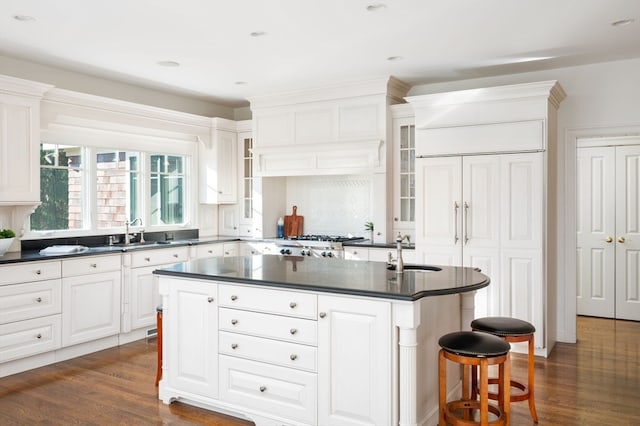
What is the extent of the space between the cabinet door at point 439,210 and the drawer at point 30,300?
3.41 m

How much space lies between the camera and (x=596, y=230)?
6508mm

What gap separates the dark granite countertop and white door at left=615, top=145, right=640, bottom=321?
3864 millimetres

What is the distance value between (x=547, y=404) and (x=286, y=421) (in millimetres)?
1827

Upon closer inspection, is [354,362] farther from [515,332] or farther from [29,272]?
[29,272]

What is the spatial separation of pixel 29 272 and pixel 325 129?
3.30 meters

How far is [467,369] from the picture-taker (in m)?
3.32

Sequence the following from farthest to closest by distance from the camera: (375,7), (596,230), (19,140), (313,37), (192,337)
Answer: (596,230) < (19,140) < (313,37) < (375,7) < (192,337)

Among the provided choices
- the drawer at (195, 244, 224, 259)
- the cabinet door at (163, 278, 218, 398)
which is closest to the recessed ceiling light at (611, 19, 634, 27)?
the cabinet door at (163, 278, 218, 398)

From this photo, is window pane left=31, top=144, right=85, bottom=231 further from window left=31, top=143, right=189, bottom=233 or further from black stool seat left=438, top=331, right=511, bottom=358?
black stool seat left=438, top=331, right=511, bottom=358

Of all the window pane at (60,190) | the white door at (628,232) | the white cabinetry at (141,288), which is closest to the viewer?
the window pane at (60,190)

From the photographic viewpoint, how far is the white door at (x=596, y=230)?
6.43 meters

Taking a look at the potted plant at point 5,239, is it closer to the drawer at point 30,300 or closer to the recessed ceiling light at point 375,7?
the drawer at point 30,300

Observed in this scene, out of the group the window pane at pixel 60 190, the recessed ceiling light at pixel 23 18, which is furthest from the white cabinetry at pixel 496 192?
the window pane at pixel 60 190

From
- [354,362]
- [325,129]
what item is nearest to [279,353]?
[354,362]
